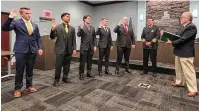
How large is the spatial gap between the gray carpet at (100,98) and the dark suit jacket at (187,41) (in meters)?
0.68

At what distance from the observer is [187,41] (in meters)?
2.54

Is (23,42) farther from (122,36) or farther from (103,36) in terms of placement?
(122,36)

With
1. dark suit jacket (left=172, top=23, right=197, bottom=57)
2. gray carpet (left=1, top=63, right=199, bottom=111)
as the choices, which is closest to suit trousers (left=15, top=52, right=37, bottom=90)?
gray carpet (left=1, top=63, right=199, bottom=111)

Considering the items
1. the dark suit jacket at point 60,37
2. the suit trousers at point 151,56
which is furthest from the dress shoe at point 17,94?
the suit trousers at point 151,56

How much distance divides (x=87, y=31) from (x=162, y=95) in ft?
5.99

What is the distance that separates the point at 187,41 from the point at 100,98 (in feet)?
5.51

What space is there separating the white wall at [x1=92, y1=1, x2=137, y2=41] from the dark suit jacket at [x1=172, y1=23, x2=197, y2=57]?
15.2 feet

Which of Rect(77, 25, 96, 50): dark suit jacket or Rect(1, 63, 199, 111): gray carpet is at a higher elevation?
Rect(77, 25, 96, 50): dark suit jacket

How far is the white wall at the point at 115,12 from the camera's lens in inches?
285

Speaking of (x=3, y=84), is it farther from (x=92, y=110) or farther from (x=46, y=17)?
(x=46, y=17)

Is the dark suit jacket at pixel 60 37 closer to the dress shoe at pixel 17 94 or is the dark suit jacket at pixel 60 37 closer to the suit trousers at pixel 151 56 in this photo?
the dress shoe at pixel 17 94

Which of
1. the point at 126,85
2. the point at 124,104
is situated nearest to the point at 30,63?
the point at 124,104

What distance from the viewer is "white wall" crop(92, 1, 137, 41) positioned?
23.7 feet

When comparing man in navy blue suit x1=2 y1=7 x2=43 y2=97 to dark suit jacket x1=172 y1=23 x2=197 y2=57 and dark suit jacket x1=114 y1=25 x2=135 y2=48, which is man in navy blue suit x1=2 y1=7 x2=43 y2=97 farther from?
dark suit jacket x1=172 y1=23 x2=197 y2=57
